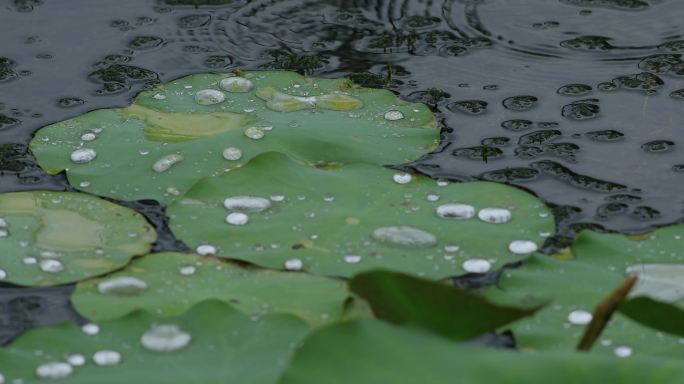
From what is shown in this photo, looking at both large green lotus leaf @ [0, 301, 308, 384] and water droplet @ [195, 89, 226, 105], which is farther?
water droplet @ [195, 89, 226, 105]

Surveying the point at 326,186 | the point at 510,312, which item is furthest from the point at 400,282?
the point at 326,186

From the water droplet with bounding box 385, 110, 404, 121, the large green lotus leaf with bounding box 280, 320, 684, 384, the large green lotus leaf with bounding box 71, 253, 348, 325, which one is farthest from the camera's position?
the water droplet with bounding box 385, 110, 404, 121

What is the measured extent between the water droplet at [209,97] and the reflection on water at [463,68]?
0.18 metres

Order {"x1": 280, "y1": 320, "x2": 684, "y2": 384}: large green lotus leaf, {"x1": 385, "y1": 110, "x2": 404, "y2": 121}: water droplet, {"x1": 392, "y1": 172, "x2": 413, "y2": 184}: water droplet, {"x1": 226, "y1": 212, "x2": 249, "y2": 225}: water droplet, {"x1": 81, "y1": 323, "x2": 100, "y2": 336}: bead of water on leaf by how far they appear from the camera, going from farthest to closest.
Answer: {"x1": 385, "y1": 110, "x2": 404, "y2": 121}: water droplet, {"x1": 392, "y1": 172, "x2": 413, "y2": 184}: water droplet, {"x1": 226, "y1": 212, "x2": 249, "y2": 225}: water droplet, {"x1": 81, "y1": 323, "x2": 100, "y2": 336}: bead of water on leaf, {"x1": 280, "y1": 320, "x2": 684, "y2": 384}: large green lotus leaf

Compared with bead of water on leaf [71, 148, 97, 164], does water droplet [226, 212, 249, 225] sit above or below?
above

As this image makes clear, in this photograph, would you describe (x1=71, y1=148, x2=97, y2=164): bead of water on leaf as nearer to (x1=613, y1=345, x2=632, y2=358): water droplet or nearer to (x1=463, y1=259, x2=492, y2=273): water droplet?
(x1=463, y1=259, x2=492, y2=273): water droplet

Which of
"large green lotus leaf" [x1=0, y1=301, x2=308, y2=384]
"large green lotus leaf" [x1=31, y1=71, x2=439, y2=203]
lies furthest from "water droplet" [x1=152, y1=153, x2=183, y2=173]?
"large green lotus leaf" [x1=0, y1=301, x2=308, y2=384]

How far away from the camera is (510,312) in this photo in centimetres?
135

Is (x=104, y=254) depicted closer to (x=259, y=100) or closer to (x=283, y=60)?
(x=259, y=100)

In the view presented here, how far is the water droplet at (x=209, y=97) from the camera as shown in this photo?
2283mm

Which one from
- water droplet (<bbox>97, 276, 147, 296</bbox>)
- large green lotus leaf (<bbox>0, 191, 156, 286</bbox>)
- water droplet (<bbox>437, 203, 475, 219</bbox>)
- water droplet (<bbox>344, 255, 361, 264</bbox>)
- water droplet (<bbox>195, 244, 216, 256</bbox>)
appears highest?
water droplet (<bbox>437, 203, 475, 219</bbox>)

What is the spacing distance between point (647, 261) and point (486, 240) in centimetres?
26

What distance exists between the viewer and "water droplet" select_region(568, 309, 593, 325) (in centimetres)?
161

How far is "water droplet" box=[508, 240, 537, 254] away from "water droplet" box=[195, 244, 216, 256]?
485mm
